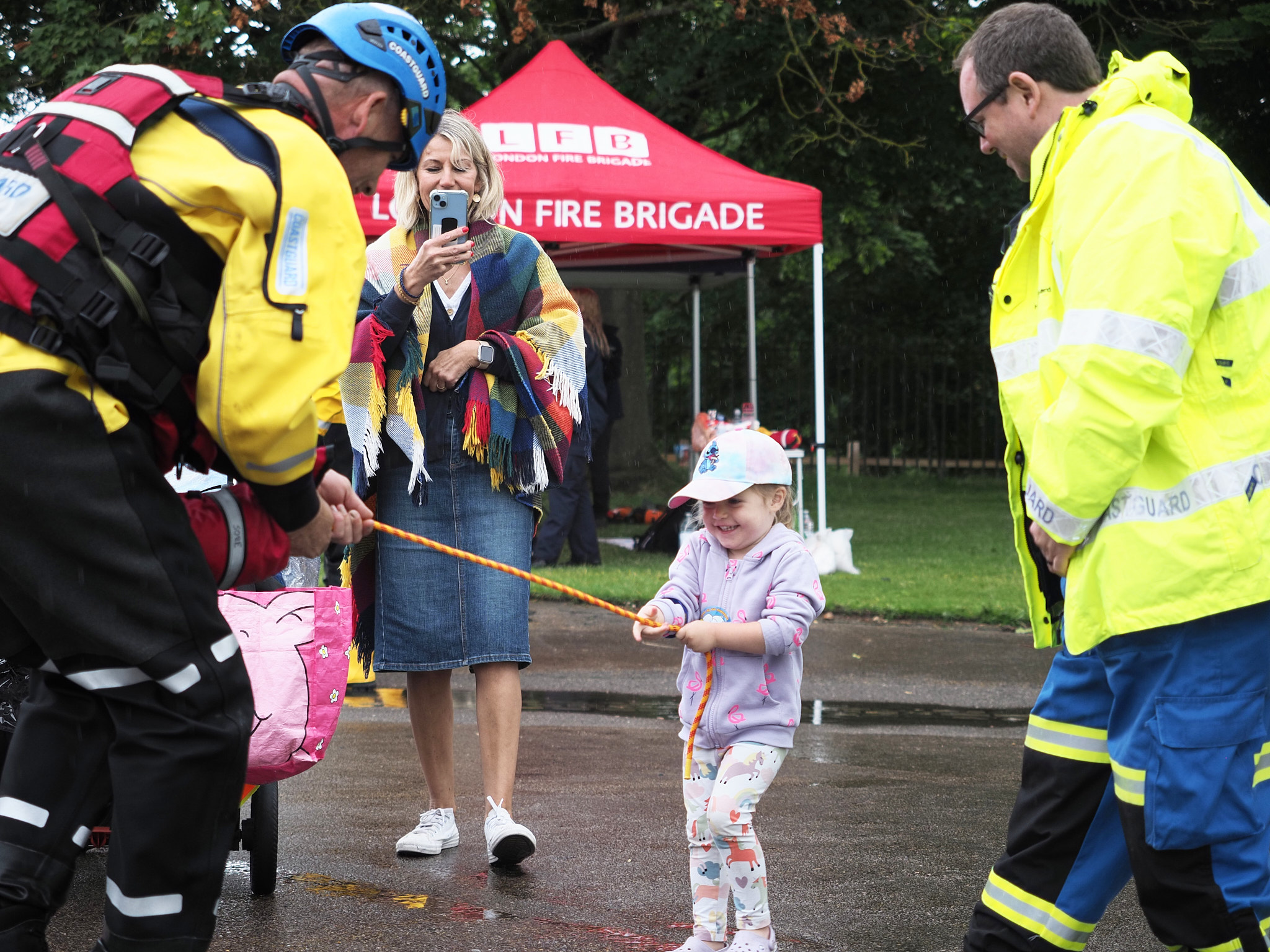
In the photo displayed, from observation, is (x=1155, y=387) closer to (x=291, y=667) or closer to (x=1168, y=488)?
(x=1168, y=488)

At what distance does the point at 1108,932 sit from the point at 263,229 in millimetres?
2771

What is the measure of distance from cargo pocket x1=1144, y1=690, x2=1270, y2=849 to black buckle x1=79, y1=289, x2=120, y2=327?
1.88 meters

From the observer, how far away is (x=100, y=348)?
91.7 inches

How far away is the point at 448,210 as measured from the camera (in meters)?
4.41

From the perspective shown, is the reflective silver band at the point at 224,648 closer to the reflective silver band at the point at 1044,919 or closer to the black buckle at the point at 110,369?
the black buckle at the point at 110,369

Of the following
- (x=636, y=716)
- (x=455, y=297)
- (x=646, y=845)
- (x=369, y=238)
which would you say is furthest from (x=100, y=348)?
(x=369, y=238)

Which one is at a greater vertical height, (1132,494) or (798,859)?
(1132,494)

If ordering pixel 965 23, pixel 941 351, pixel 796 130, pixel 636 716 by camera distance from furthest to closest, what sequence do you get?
pixel 941 351 < pixel 796 130 < pixel 965 23 < pixel 636 716

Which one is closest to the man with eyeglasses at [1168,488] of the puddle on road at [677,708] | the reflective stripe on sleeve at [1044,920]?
the reflective stripe on sleeve at [1044,920]

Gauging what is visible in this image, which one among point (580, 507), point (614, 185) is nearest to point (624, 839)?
point (580, 507)

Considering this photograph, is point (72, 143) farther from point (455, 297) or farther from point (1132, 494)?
point (455, 297)

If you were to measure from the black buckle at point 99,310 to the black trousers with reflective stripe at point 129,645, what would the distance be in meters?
0.10

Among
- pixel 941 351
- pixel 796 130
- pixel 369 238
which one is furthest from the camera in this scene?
pixel 941 351

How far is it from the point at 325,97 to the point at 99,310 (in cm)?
65
